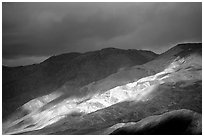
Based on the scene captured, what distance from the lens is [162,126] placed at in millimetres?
49688

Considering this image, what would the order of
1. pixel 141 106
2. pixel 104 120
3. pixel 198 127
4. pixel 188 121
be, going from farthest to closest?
pixel 141 106 < pixel 104 120 < pixel 188 121 < pixel 198 127

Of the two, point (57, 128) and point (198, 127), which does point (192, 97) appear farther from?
point (198, 127)

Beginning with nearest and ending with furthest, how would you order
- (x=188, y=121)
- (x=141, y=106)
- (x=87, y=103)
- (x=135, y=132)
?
(x=188, y=121)
(x=135, y=132)
(x=141, y=106)
(x=87, y=103)

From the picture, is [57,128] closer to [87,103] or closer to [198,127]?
[87,103]

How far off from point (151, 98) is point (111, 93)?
94.2 ft

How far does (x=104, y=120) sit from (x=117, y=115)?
27.0 feet

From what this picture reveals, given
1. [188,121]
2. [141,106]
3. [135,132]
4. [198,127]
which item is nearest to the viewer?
[198,127]

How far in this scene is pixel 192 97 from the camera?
14962cm

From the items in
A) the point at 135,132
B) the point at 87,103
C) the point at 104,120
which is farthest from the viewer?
the point at 87,103

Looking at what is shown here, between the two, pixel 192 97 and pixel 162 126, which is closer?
pixel 162 126

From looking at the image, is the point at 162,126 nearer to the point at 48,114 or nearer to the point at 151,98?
the point at 151,98

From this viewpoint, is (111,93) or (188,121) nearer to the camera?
(188,121)

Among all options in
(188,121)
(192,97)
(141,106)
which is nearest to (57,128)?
(141,106)

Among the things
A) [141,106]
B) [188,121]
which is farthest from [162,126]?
[141,106]
